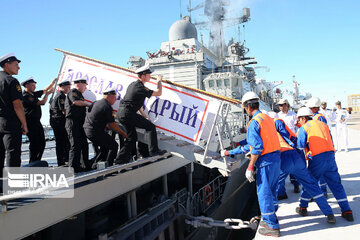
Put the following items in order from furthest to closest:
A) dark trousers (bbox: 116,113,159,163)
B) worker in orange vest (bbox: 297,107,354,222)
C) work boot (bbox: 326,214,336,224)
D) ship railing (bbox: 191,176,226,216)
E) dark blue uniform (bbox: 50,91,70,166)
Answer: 1. ship railing (bbox: 191,176,226,216)
2. dark blue uniform (bbox: 50,91,70,166)
3. dark trousers (bbox: 116,113,159,163)
4. worker in orange vest (bbox: 297,107,354,222)
5. work boot (bbox: 326,214,336,224)

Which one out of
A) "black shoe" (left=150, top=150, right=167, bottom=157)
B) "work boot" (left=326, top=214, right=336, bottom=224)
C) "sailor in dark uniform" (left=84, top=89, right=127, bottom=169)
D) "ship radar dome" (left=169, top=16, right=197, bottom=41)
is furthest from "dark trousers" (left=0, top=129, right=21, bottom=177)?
"ship radar dome" (left=169, top=16, right=197, bottom=41)

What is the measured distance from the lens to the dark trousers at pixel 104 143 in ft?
13.1

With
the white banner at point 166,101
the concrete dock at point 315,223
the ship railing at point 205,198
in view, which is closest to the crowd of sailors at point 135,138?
the concrete dock at point 315,223

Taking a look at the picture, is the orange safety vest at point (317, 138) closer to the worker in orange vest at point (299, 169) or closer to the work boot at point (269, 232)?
the worker in orange vest at point (299, 169)

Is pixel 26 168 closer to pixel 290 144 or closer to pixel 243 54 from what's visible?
pixel 290 144

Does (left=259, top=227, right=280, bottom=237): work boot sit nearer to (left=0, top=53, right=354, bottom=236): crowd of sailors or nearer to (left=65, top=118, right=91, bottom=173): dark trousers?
(left=0, top=53, right=354, bottom=236): crowd of sailors

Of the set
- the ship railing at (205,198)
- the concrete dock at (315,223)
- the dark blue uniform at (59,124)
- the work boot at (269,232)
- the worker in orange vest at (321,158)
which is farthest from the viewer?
the ship railing at (205,198)

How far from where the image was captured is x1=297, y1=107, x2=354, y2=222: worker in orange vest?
3.77m

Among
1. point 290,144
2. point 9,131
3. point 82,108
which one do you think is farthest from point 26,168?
point 290,144

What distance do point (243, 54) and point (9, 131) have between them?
1008 inches

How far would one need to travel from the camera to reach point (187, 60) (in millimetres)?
17859

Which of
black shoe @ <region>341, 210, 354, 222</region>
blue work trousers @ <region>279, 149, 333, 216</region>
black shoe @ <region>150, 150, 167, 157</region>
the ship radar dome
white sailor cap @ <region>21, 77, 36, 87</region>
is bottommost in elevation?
black shoe @ <region>341, 210, 354, 222</region>

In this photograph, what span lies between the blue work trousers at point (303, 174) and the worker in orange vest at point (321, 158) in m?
0.15

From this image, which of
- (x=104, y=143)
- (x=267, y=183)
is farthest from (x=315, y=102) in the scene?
(x=104, y=143)
